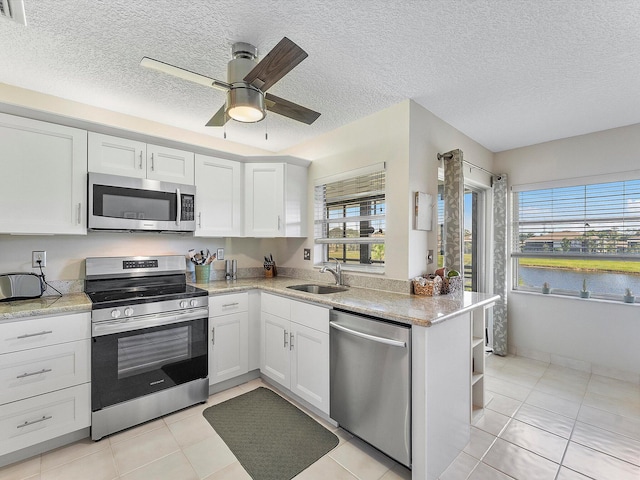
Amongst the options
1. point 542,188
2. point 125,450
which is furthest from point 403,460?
point 542,188

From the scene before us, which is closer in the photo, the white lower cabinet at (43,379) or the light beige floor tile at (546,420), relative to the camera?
the white lower cabinet at (43,379)

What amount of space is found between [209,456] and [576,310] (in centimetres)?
377

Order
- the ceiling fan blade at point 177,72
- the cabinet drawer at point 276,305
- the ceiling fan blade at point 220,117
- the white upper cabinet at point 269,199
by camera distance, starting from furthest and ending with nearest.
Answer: the white upper cabinet at point 269,199 < the cabinet drawer at point 276,305 < the ceiling fan blade at point 220,117 < the ceiling fan blade at point 177,72

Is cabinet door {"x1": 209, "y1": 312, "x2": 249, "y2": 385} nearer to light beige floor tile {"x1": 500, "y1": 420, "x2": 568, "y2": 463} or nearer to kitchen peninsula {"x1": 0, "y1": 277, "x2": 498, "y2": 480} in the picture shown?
kitchen peninsula {"x1": 0, "y1": 277, "x2": 498, "y2": 480}

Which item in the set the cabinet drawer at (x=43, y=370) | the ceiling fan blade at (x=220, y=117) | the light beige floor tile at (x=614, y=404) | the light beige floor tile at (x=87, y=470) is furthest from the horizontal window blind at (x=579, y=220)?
the cabinet drawer at (x=43, y=370)

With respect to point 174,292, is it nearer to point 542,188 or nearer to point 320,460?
point 320,460

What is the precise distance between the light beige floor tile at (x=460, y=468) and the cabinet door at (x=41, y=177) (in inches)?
120

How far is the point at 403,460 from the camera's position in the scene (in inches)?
66.8

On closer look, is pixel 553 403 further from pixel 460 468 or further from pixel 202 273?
pixel 202 273

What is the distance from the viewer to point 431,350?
1660 mm

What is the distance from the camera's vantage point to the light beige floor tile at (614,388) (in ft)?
8.52

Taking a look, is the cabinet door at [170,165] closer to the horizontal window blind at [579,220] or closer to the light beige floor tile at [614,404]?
the horizontal window blind at [579,220]

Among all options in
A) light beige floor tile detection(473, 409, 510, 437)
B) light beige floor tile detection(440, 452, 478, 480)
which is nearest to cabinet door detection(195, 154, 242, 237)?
light beige floor tile detection(440, 452, 478, 480)

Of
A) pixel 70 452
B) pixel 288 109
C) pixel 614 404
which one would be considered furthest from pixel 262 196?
pixel 614 404
